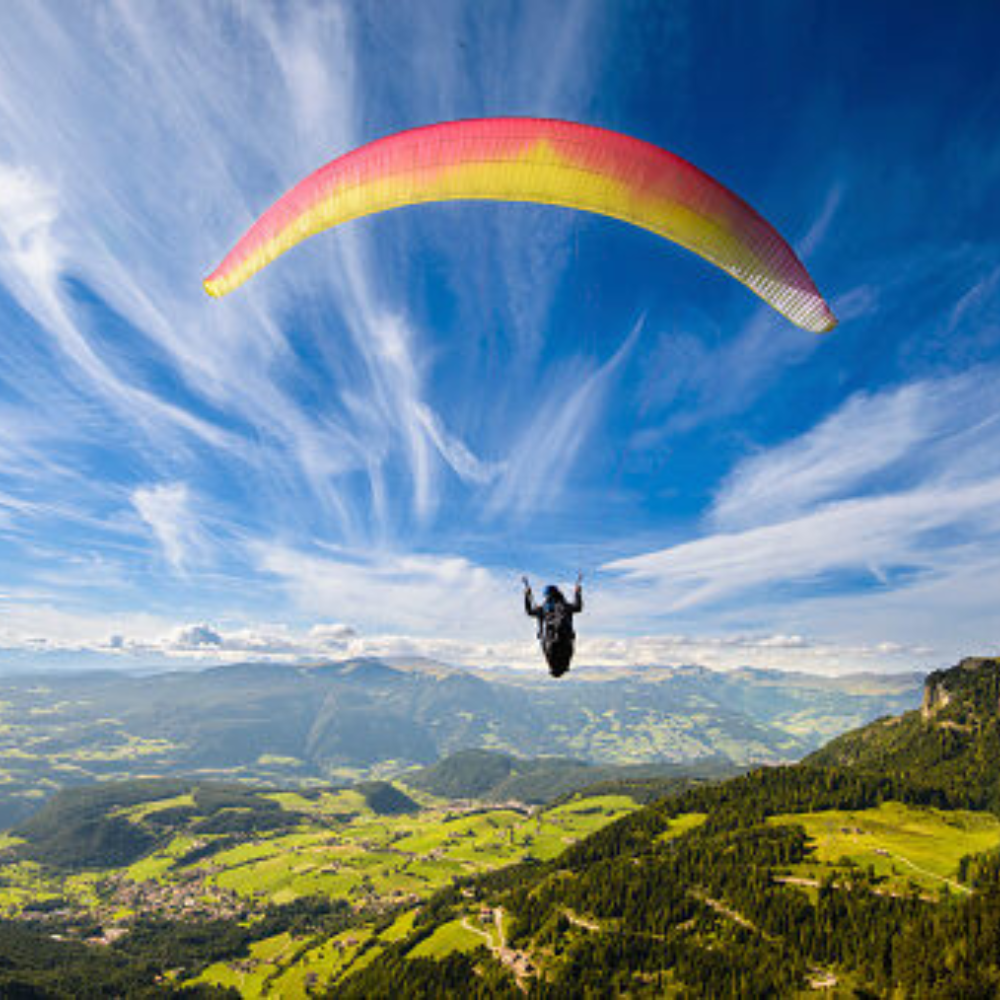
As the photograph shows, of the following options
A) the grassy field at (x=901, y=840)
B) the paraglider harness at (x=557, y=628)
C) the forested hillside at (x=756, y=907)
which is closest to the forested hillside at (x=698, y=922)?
the forested hillside at (x=756, y=907)

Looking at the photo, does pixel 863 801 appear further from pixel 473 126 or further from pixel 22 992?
pixel 22 992

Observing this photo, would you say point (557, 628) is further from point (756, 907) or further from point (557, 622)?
point (756, 907)

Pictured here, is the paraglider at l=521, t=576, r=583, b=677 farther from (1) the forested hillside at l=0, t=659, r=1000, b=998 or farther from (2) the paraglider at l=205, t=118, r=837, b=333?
(1) the forested hillside at l=0, t=659, r=1000, b=998

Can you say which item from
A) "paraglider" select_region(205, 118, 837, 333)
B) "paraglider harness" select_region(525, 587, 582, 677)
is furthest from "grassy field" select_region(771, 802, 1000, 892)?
"paraglider" select_region(205, 118, 837, 333)

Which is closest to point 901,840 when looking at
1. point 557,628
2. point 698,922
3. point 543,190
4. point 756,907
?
point 756,907

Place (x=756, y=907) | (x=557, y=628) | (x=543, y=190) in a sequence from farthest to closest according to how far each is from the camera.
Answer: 1. (x=756, y=907)
2. (x=557, y=628)
3. (x=543, y=190)
